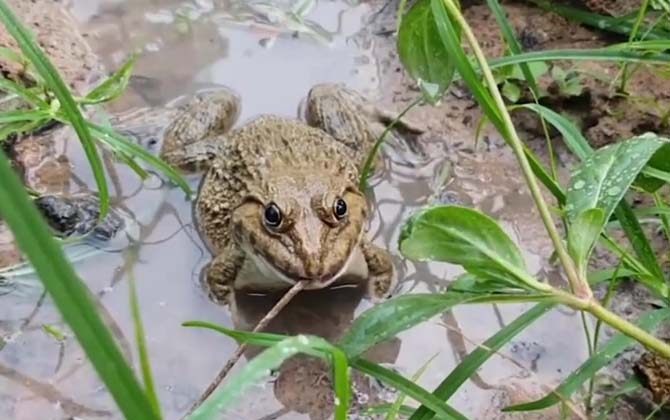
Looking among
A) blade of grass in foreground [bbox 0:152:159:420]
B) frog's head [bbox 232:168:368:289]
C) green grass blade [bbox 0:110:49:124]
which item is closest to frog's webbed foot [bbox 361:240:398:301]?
frog's head [bbox 232:168:368:289]

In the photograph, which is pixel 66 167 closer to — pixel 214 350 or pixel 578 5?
pixel 214 350

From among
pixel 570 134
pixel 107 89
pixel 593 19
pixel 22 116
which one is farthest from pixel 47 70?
pixel 593 19

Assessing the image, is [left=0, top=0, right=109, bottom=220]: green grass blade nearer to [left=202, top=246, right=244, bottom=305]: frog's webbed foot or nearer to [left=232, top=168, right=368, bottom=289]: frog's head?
[left=232, top=168, right=368, bottom=289]: frog's head

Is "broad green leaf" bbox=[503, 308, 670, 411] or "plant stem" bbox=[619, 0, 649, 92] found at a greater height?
"plant stem" bbox=[619, 0, 649, 92]

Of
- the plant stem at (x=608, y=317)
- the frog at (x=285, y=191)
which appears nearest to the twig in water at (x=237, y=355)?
the frog at (x=285, y=191)

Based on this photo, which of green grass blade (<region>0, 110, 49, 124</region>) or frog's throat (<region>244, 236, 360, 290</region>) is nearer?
green grass blade (<region>0, 110, 49, 124</region>)

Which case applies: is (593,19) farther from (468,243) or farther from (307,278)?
(468,243)
